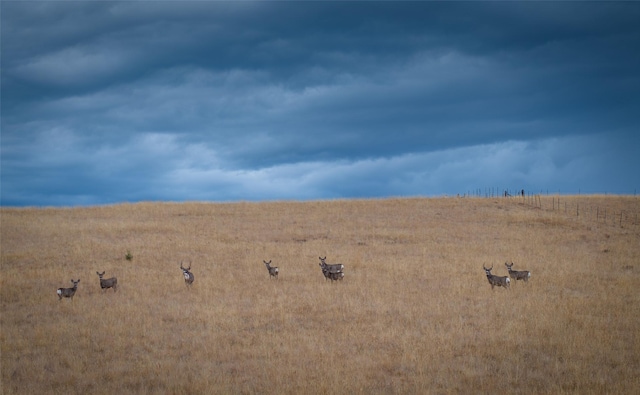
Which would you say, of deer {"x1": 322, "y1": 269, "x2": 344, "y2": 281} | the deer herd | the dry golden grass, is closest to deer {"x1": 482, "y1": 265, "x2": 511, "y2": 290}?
the deer herd

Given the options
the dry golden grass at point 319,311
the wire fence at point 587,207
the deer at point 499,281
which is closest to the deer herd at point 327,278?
the deer at point 499,281

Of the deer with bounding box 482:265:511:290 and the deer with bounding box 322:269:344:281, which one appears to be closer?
the deer with bounding box 482:265:511:290

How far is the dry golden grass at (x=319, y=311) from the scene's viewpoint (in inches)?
534

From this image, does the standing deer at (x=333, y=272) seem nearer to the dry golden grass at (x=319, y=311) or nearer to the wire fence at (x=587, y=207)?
the dry golden grass at (x=319, y=311)

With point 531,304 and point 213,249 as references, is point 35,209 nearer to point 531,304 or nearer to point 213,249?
point 213,249

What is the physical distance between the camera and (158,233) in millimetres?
40938

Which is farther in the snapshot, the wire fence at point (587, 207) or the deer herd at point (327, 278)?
the wire fence at point (587, 207)

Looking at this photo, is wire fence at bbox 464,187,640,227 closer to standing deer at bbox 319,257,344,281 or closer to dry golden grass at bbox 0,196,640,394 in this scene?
dry golden grass at bbox 0,196,640,394

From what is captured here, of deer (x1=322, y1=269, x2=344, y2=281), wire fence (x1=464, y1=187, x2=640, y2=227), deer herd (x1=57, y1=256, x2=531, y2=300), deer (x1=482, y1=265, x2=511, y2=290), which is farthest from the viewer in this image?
wire fence (x1=464, y1=187, x2=640, y2=227)

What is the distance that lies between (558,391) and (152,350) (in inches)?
431

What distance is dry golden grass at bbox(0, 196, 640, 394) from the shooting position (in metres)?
13.6

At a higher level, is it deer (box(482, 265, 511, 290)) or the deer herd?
the deer herd

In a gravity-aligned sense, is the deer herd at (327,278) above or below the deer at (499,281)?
above

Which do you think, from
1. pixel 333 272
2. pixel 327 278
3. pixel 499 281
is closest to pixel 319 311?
pixel 333 272
